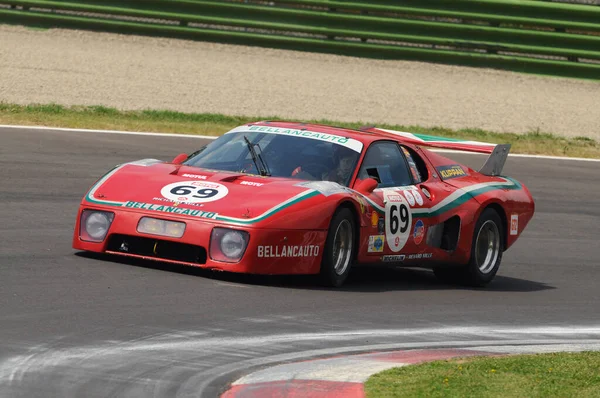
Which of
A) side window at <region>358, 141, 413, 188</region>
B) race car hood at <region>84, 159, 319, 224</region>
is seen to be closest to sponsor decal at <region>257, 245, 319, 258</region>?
race car hood at <region>84, 159, 319, 224</region>

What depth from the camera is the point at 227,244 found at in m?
8.23

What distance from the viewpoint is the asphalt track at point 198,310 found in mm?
5785

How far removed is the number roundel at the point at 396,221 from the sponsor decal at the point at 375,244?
75 millimetres

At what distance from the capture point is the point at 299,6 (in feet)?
78.3

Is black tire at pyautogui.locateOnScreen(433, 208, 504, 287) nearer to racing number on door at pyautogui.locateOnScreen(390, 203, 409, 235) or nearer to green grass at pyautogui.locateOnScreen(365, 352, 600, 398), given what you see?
racing number on door at pyautogui.locateOnScreen(390, 203, 409, 235)

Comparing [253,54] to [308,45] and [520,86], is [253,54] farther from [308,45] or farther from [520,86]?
[520,86]

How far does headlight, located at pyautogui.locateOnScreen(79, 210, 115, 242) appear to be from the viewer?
857 centimetres

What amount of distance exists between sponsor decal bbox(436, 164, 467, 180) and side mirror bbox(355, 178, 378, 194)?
1284 millimetres

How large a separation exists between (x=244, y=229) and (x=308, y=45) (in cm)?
1650

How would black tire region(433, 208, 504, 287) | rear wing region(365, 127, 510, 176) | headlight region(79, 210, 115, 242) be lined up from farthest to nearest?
rear wing region(365, 127, 510, 176) → black tire region(433, 208, 504, 287) → headlight region(79, 210, 115, 242)

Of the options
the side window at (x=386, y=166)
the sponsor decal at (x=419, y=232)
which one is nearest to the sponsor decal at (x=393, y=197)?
the side window at (x=386, y=166)

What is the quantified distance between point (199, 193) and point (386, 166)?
5.95 ft

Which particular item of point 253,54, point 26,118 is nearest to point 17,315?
point 26,118

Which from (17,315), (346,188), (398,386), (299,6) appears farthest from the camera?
(299,6)
